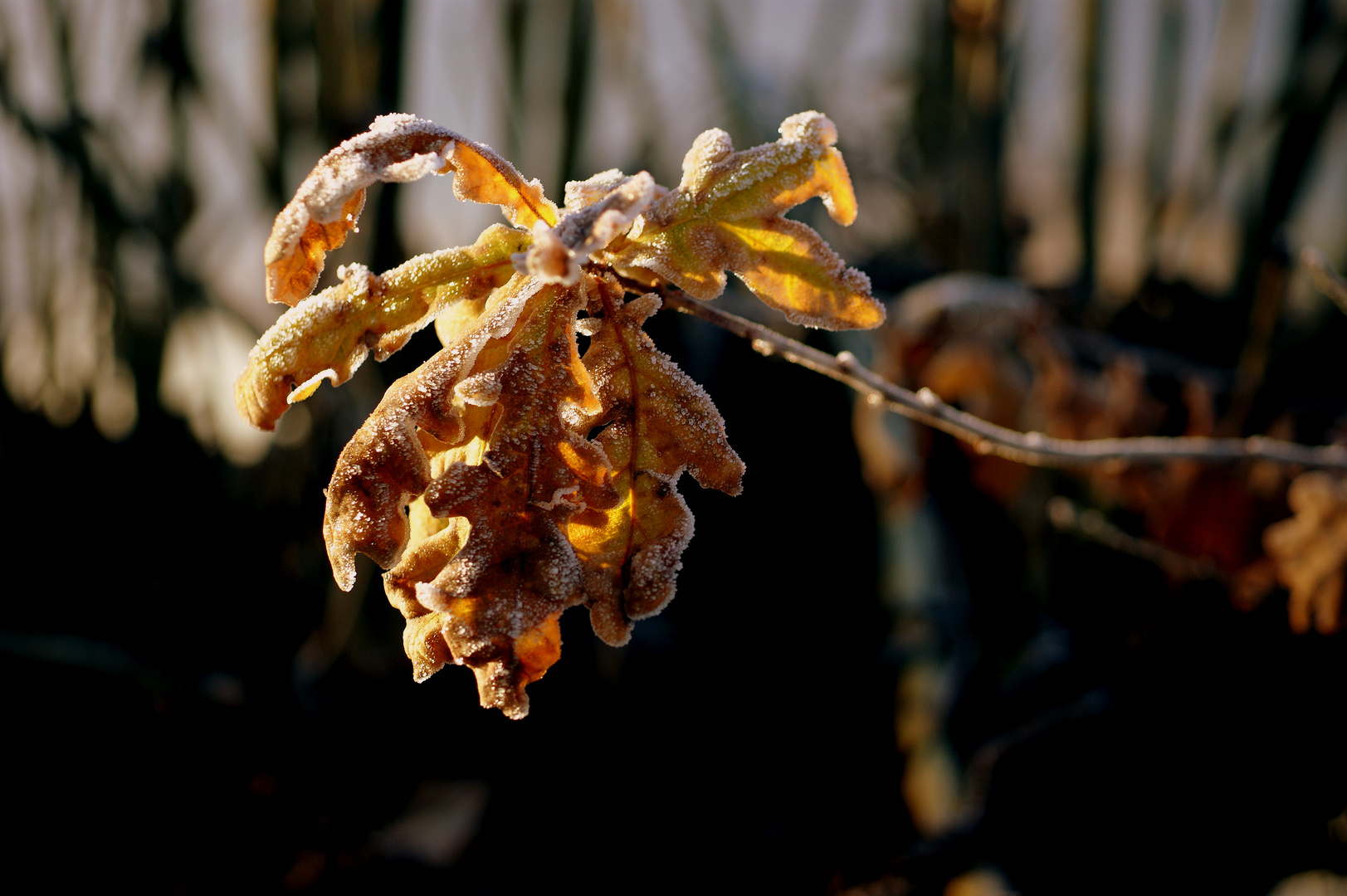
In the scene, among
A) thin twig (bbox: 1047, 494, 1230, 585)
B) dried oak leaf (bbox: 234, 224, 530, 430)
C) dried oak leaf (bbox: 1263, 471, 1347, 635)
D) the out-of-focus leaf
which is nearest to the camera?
the out-of-focus leaf

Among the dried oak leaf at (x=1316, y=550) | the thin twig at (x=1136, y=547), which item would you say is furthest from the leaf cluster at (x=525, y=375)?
the dried oak leaf at (x=1316, y=550)

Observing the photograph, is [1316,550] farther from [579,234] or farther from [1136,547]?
[579,234]

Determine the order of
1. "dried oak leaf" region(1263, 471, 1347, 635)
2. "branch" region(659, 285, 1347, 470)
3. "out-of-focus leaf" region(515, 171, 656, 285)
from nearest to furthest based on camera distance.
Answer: "out-of-focus leaf" region(515, 171, 656, 285) → "branch" region(659, 285, 1347, 470) → "dried oak leaf" region(1263, 471, 1347, 635)

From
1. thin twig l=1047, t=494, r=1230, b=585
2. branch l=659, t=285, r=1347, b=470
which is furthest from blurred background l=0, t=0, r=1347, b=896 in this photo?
branch l=659, t=285, r=1347, b=470

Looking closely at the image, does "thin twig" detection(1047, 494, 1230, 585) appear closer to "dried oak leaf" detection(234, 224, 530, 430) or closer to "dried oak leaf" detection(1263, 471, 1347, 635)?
"dried oak leaf" detection(1263, 471, 1347, 635)

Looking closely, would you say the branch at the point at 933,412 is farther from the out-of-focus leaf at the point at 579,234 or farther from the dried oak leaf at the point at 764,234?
the out-of-focus leaf at the point at 579,234
